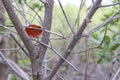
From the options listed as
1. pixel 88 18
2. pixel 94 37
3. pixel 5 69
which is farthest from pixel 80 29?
pixel 5 69

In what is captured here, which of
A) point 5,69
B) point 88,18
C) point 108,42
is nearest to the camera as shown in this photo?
point 88,18

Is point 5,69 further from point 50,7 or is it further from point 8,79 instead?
point 50,7

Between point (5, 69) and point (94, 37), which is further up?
point (94, 37)

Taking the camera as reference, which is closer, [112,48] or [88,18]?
[88,18]

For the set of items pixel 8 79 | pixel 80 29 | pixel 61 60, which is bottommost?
pixel 8 79

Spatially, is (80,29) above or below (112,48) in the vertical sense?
above

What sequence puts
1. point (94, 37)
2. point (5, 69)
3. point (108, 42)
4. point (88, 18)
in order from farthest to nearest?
1. point (5, 69)
2. point (94, 37)
3. point (108, 42)
4. point (88, 18)

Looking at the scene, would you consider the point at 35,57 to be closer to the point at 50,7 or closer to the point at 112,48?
the point at 50,7

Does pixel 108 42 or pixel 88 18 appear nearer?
pixel 88 18

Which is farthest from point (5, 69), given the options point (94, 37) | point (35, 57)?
point (35, 57)
